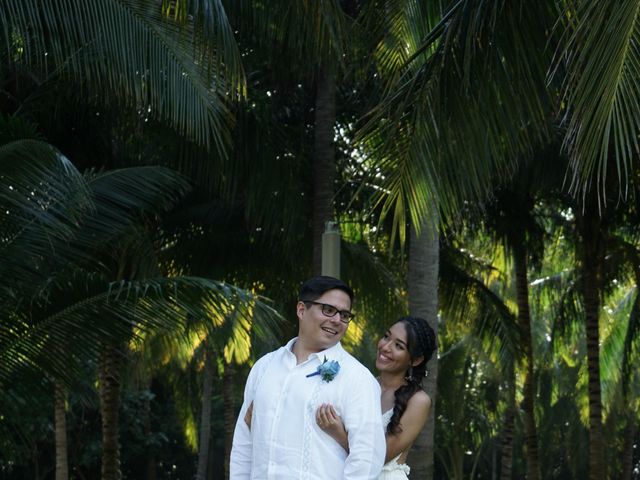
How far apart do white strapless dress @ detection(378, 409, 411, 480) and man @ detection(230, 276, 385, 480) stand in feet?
1.75

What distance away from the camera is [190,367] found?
2938 centimetres

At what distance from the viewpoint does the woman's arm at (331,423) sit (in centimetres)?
496

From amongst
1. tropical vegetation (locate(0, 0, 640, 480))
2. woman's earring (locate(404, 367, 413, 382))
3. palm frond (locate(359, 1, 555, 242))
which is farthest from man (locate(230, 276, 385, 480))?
palm frond (locate(359, 1, 555, 242))

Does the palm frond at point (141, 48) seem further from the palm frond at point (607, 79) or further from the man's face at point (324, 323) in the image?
the man's face at point (324, 323)

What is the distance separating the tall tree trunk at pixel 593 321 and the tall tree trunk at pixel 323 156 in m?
5.15

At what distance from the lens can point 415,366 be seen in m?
5.70

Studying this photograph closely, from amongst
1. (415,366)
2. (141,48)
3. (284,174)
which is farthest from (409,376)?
(284,174)

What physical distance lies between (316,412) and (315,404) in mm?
35

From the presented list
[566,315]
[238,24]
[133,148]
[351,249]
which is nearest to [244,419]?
[238,24]

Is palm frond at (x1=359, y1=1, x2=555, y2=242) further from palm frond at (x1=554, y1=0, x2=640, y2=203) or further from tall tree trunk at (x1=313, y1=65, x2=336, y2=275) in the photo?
tall tree trunk at (x1=313, y1=65, x2=336, y2=275)

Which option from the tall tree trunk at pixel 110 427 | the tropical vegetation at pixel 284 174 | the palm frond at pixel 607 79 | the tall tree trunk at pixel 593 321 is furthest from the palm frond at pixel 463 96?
the tall tree trunk at pixel 593 321

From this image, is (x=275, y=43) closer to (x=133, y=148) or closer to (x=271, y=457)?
(x=133, y=148)

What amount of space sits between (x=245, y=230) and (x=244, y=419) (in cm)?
1215

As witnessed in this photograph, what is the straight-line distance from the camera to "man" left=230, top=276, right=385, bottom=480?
4.94 m
